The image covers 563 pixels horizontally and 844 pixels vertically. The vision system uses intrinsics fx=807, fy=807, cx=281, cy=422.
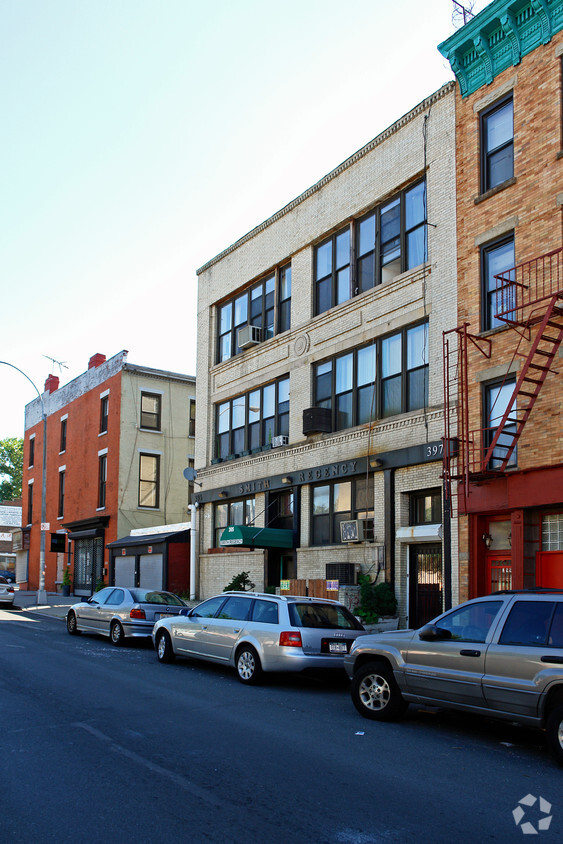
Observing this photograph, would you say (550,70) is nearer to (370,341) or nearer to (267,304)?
(370,341)

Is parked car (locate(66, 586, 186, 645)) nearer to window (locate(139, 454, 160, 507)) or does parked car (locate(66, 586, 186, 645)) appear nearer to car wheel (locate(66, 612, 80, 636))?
car wheel (locate(66, 612, 80, 636))

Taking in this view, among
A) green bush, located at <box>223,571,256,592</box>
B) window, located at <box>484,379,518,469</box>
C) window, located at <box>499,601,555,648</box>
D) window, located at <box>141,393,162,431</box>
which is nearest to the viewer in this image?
window, located at <box>499,601,555,648</box>

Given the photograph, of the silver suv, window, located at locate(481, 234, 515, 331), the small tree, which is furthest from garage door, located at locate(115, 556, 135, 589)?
the small tree

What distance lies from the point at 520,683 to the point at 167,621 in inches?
327

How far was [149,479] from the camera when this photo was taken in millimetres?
35312

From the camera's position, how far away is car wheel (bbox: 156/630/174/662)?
578 inches

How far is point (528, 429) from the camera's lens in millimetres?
14852

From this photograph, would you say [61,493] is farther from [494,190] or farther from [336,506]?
[494,190]

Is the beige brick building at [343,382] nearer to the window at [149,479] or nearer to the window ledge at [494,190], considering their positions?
the window ledge at [494,190]

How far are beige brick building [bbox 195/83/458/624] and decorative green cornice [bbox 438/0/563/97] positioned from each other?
0.79 m

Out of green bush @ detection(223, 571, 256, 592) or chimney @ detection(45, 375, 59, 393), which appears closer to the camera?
green bush @ detection(223, 571, 256, 592)

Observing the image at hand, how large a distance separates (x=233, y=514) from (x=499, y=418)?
11947 mm

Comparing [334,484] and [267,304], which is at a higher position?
[267,304]

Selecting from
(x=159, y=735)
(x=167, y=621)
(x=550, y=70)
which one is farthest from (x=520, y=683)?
(x=550, y=70)
